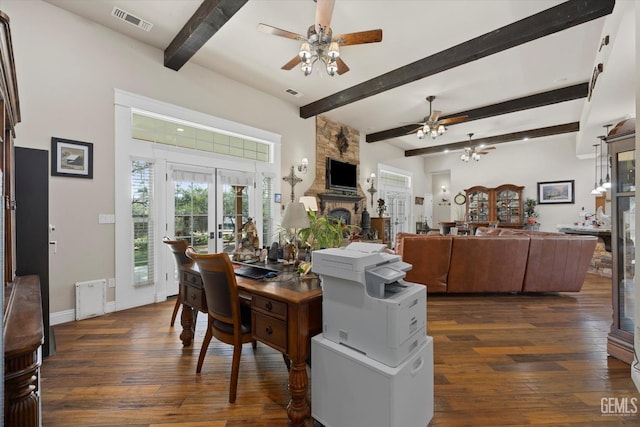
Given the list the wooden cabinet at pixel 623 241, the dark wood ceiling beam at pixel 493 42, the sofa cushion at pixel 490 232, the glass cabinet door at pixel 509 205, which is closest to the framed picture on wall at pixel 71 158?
the dark wood ceiling beam at pixel 493 42

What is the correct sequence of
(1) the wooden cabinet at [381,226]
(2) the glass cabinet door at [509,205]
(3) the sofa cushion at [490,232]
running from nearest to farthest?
(3) the sofa cushion at [490,232] → (1) the wooden cabinet at [381,226] → (2) the glass cabinet door at [509,205]

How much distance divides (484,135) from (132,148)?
8355mm

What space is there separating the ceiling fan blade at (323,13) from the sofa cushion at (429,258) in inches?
109

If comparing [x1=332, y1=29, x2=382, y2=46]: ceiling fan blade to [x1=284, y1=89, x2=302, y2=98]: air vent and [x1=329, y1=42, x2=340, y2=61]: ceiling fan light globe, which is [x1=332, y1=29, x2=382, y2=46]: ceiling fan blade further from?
[x1=284, y1=89, x2=302, y2=98]: air vent

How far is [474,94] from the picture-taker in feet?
17.0

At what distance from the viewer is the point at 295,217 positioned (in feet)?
7.17

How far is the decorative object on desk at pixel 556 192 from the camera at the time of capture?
7.99 m

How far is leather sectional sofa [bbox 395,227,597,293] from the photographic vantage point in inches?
155

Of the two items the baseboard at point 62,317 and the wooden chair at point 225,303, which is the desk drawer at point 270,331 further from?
the baseboard at point 62,317

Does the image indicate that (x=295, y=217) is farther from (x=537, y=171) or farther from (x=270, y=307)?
(x=537, y=171)

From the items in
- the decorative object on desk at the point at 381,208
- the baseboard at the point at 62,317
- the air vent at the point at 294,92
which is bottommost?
the baseboard at the point at 62,317

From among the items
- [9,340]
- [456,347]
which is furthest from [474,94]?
[9,340]

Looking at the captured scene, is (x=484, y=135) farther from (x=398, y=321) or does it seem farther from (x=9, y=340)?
(x=9, y=340)

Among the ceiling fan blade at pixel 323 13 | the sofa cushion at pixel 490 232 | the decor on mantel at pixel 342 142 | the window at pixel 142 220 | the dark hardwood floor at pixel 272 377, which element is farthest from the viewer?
the decor on mantel at pixel 342 142
